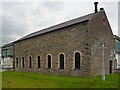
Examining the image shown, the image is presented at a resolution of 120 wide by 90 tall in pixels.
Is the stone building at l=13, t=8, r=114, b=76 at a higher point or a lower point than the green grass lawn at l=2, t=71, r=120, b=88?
higher

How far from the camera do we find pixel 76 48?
22.5 metres

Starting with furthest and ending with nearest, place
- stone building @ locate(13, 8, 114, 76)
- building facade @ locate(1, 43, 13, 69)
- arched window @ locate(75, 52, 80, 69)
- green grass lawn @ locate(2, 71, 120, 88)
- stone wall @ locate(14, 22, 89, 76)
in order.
Result: 1. building facade @ locate(1, 43, 13, 69)
2. arched window @ locate(75, 52, 80, 69)
3. stone wall @ locate(14, 22, 89, 76)
4. stone building @ locate(13, 8, 114, 76)
5. green grass lawn @ locate(2, 71, 120, 88)

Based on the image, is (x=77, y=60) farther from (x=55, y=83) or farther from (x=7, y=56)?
(x=7, y=56)

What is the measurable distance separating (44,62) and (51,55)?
2382 millimetres

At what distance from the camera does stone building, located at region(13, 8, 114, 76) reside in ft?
71.4

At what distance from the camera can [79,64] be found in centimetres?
2223

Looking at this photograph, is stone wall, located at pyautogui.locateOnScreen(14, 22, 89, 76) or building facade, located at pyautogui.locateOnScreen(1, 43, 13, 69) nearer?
stone wall, located at pyautogui.locateOnScreen(14, 22, 89, 76)

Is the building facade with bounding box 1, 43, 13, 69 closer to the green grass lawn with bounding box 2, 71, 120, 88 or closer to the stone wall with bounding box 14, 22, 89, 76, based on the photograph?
the stone wall with bounding box 14, 22, 89, 76

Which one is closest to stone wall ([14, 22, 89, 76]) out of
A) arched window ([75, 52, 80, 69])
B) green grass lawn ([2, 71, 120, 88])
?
arched window ([75, 52, 80, 69])

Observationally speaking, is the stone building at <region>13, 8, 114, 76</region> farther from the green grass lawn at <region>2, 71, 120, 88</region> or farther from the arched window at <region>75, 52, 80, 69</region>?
the green grass lawn at <region>2, 71, 120, 88</region>

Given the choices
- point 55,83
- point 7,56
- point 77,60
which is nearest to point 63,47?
point 77,60

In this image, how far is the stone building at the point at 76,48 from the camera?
71.4 ft

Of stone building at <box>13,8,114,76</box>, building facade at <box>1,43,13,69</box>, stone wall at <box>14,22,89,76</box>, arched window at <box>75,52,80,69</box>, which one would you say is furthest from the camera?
building facade at <box>1,43,13,69</box>

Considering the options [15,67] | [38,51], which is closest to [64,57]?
[38,51]
